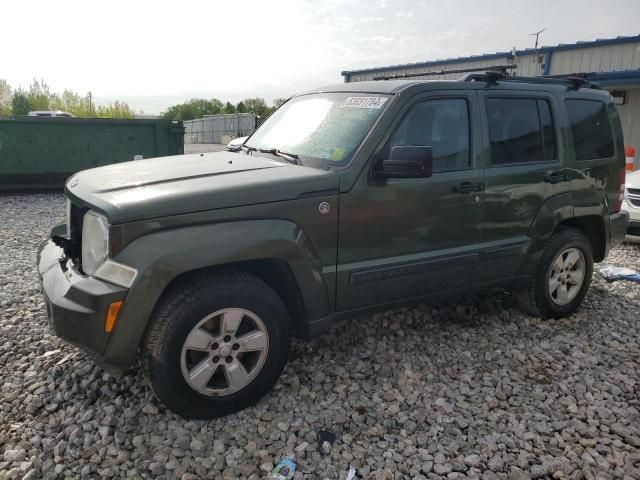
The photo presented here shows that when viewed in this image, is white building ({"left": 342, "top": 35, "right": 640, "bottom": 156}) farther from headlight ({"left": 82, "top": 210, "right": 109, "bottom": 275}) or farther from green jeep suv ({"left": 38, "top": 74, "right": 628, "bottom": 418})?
headlight ({"left": 82, "top": 210, "right": 109, "bottom": 275})

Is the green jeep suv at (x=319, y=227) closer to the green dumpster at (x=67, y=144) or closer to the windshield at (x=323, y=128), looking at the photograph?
the windshield at (x=323, y=128)

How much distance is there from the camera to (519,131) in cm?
388

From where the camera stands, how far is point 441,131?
11.4 ft

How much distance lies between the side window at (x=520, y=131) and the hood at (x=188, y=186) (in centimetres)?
147

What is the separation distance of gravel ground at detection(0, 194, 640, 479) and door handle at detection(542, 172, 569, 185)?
122 cm

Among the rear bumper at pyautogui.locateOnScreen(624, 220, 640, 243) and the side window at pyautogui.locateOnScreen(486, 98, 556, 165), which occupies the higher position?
the side window at pyautogui.locateOnScreen(486, 98, 556, 165)

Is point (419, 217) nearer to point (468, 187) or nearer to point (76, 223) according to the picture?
point (468, 187)

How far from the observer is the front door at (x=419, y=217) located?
312cm

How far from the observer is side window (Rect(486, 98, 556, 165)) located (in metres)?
3.72

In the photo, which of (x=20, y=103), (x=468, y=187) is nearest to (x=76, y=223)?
(x=468, y=187)

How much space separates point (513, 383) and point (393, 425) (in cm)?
100

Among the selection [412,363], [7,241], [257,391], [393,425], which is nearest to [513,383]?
[412,363]

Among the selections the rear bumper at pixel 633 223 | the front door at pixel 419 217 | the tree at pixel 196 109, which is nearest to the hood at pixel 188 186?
the front door at pixel 419 217

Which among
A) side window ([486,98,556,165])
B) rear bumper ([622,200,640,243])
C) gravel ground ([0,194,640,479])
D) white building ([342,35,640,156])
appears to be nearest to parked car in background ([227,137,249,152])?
gravel ground ([0,194,640,479])
